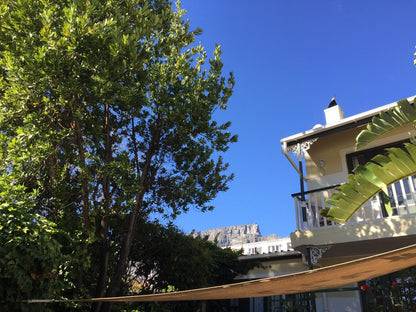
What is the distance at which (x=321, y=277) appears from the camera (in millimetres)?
2725

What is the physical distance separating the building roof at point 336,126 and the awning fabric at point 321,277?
6.37 m

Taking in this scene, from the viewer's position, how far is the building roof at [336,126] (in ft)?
27.1

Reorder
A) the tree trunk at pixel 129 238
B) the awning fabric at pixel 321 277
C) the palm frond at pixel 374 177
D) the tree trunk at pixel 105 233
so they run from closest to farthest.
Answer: the awning fabric at pixel 321 277
the palm frond at pixel 374 177
the tree trunk at pixel 105 233
the tree trunk at pixel 129 238

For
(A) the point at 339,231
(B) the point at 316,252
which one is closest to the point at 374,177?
(A) the point at 339,231

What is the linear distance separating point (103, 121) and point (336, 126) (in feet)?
20.7

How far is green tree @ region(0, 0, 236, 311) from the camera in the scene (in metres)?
5.27

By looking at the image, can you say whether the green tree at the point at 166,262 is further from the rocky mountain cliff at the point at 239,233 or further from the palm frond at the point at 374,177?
the rocky mountain cliff at the point at 239,233

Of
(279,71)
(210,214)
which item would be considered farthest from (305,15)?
(210,214)

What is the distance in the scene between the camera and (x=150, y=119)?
816 cm

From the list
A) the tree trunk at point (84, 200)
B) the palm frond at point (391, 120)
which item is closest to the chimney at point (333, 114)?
the palm frond at point (391, 120)

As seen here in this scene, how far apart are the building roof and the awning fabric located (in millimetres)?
6372

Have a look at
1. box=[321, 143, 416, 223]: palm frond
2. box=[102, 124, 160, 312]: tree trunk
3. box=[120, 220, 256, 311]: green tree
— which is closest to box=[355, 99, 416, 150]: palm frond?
box=[321, 143, 416, 223]: palm frond

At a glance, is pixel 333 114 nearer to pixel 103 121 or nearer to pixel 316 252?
pixel 316 252

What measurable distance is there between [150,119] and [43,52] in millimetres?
3507
